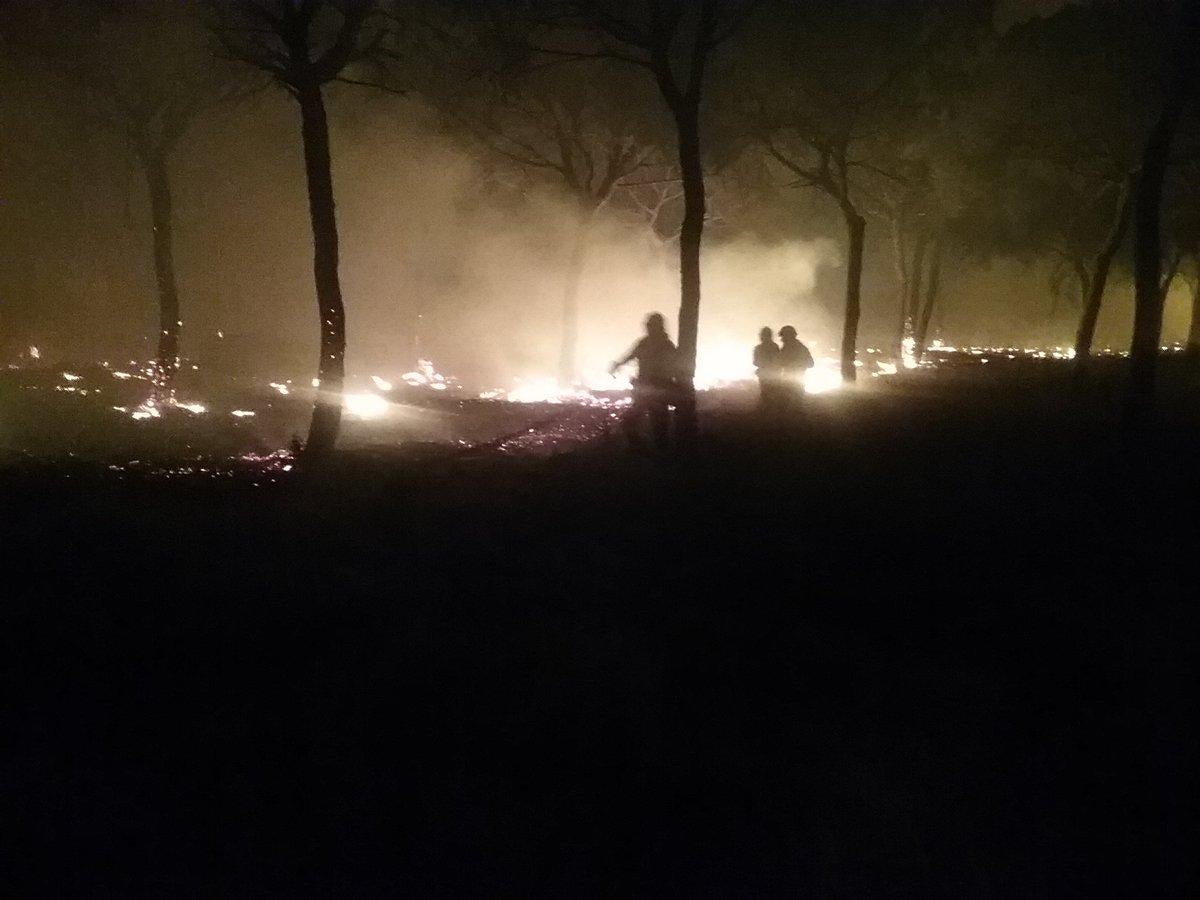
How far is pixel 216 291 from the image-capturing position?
94.3 feet

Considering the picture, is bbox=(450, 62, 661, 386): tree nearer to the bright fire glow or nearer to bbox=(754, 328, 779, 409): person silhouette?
the bright fire glow

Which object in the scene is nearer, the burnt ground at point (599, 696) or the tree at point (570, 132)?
the burnt ground at point (599, 696)

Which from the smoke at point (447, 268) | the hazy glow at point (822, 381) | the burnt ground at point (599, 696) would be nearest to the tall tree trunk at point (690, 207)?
the burnt ground at point (599, 696)

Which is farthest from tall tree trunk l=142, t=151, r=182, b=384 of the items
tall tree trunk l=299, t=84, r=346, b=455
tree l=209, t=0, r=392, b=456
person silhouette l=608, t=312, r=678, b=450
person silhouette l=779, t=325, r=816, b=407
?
person silhouette l=779, t=325, r=816, b=407

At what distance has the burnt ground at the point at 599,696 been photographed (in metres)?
3.67

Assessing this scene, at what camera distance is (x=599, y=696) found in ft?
15.9

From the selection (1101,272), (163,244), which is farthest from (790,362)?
(1101,272)

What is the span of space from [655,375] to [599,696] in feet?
23.5

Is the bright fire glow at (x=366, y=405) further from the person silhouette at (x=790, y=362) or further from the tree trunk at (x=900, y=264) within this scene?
the tree trunk at (x=900, y=264)

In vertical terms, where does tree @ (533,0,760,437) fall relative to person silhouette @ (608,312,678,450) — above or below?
above

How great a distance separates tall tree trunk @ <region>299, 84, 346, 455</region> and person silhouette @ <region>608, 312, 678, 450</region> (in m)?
3.13

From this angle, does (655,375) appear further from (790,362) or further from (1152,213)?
(1152,213)

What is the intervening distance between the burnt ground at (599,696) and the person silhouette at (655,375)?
9.20 feet

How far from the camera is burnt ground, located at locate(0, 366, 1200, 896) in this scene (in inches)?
145
